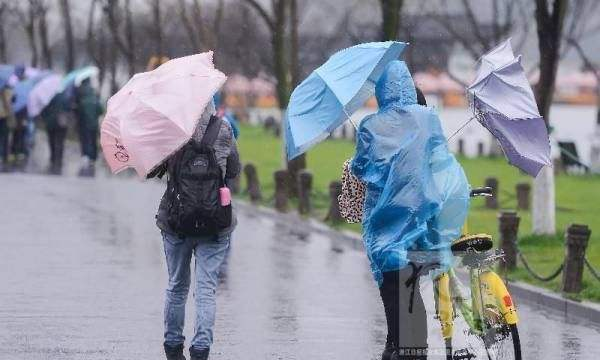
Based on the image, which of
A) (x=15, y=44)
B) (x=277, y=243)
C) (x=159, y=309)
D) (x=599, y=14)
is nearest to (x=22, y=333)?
(x=159, y=309)

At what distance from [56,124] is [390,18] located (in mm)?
12959

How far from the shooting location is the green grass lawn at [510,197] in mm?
17175

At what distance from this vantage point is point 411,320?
365 inches

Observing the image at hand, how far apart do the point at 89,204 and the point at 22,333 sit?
13314 millimetres

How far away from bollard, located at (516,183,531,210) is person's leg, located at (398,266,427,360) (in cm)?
1653

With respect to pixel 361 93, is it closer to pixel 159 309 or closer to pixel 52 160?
pixel 159 309

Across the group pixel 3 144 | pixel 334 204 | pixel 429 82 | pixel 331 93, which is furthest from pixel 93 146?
pixel 429 82

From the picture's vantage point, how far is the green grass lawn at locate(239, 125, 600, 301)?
1717cm

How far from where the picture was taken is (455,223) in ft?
30.8

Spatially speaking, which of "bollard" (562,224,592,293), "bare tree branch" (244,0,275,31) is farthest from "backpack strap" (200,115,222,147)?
"bare tree branch" (244,0,275,31)

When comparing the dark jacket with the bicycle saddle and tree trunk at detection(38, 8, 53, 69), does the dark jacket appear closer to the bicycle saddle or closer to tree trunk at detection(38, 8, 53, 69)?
the bicycle saddle

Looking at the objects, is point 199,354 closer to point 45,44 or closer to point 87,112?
point 87,112

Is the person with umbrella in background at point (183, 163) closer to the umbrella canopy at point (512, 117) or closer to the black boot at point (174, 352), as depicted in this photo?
the black boot at point (174, 352)

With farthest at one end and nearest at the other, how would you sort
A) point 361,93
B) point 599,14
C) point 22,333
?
point 599,14
point 22,333
point 361,93
